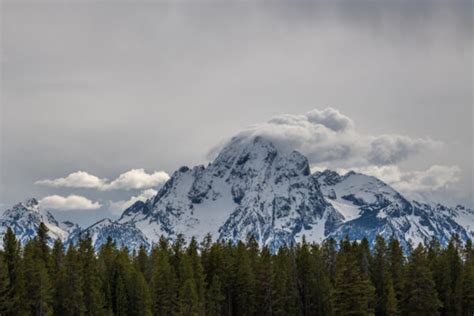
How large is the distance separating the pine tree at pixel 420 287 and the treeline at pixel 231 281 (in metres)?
0.16

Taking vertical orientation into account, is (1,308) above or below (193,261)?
below

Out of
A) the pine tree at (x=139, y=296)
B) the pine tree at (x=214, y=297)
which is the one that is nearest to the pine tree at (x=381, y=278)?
the pine tree at (x=214, y=297)

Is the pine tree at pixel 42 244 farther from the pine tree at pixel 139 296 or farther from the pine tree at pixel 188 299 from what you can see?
the pine tree at pixel 188 299

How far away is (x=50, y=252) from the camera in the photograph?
130750 mm

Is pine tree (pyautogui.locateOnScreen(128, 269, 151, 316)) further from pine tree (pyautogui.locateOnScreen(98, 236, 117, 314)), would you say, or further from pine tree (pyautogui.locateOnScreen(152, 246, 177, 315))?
pine tree (pyautogui.locateOnScreen(98, 236, 117, 314))

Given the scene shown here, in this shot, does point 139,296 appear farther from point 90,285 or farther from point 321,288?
point 321,288

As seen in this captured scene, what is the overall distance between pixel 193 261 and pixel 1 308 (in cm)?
3520

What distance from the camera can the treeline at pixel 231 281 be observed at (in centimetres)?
10550

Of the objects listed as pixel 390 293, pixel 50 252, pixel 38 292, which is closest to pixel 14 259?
pixel 38 292

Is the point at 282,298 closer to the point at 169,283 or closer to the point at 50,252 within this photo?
the point at 169,283

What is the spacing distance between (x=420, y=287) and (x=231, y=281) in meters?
31.5

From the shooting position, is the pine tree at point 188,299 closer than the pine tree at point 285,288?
Yes

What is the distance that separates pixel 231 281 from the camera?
128500 millimetres

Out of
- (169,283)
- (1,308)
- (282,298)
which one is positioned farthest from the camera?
(282,298)
